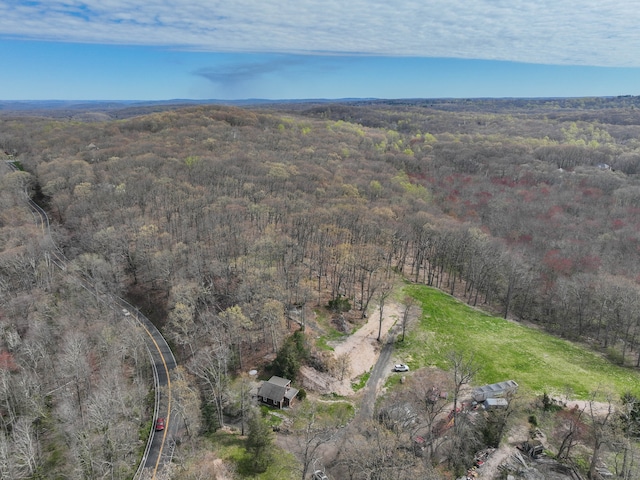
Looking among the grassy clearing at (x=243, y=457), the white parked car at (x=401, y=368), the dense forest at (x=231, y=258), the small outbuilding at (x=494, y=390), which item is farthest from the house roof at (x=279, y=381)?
the small outbuilding at (x=494, y=390)

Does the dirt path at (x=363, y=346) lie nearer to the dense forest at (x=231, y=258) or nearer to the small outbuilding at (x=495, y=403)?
the dense forest at (x=231, y=258)

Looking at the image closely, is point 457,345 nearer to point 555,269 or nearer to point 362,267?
point 362,267

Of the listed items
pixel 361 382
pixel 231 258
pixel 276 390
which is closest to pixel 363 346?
pixel 361 382

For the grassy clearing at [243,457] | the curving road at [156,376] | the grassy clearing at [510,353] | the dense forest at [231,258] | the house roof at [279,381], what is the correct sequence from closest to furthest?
→ 1. the grassy clearing at [243,457]
2. the curving road at [156,376]
3. the dense forest at [231,258]
4. the house roof at [279,381]
5. the grassy clearing at [510,353]

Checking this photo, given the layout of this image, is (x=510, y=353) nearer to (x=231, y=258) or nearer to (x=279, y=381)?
(x=279, y=381)

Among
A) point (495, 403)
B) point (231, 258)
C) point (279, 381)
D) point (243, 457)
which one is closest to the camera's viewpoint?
point (243, 457)

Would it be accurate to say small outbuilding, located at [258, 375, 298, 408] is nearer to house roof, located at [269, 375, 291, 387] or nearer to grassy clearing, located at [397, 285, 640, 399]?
house roof, located at [269, 375, 291, 387]

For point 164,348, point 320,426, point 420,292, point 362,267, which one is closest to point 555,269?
point 420,292
